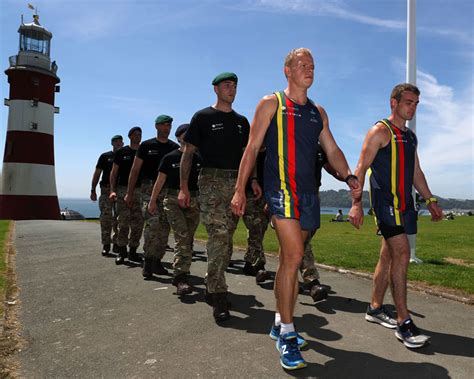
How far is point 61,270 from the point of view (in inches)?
275

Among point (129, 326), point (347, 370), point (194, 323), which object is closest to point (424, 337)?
point (347, 370)

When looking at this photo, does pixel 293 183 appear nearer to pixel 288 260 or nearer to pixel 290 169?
pixel 290 169

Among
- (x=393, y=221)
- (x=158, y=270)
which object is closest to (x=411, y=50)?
(x=393, y=221)

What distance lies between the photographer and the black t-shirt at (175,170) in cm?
598

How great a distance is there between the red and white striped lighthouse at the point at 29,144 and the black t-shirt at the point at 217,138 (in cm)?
3137

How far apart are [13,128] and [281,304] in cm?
3410

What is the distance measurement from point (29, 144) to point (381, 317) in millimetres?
33409

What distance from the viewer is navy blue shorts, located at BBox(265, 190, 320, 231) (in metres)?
3.24

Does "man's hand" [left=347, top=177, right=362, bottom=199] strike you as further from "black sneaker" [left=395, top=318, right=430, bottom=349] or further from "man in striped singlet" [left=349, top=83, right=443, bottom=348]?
"black sneaker" [left=395, top=318, right=430, bottom=349]

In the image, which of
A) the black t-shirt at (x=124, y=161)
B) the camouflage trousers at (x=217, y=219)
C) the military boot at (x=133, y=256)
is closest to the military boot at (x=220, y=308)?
the camouflage trousers at (x=217, y=219)

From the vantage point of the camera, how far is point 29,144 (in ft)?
104

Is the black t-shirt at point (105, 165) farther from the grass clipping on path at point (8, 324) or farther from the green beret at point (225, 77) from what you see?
the green beret at point (225, 77)

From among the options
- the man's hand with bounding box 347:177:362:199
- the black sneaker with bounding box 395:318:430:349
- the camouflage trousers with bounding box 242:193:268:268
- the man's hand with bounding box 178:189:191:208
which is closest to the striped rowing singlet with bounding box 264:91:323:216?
the man's hand with bounding box 347:177:362:199

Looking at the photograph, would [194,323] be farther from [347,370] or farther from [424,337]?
[424,337]
